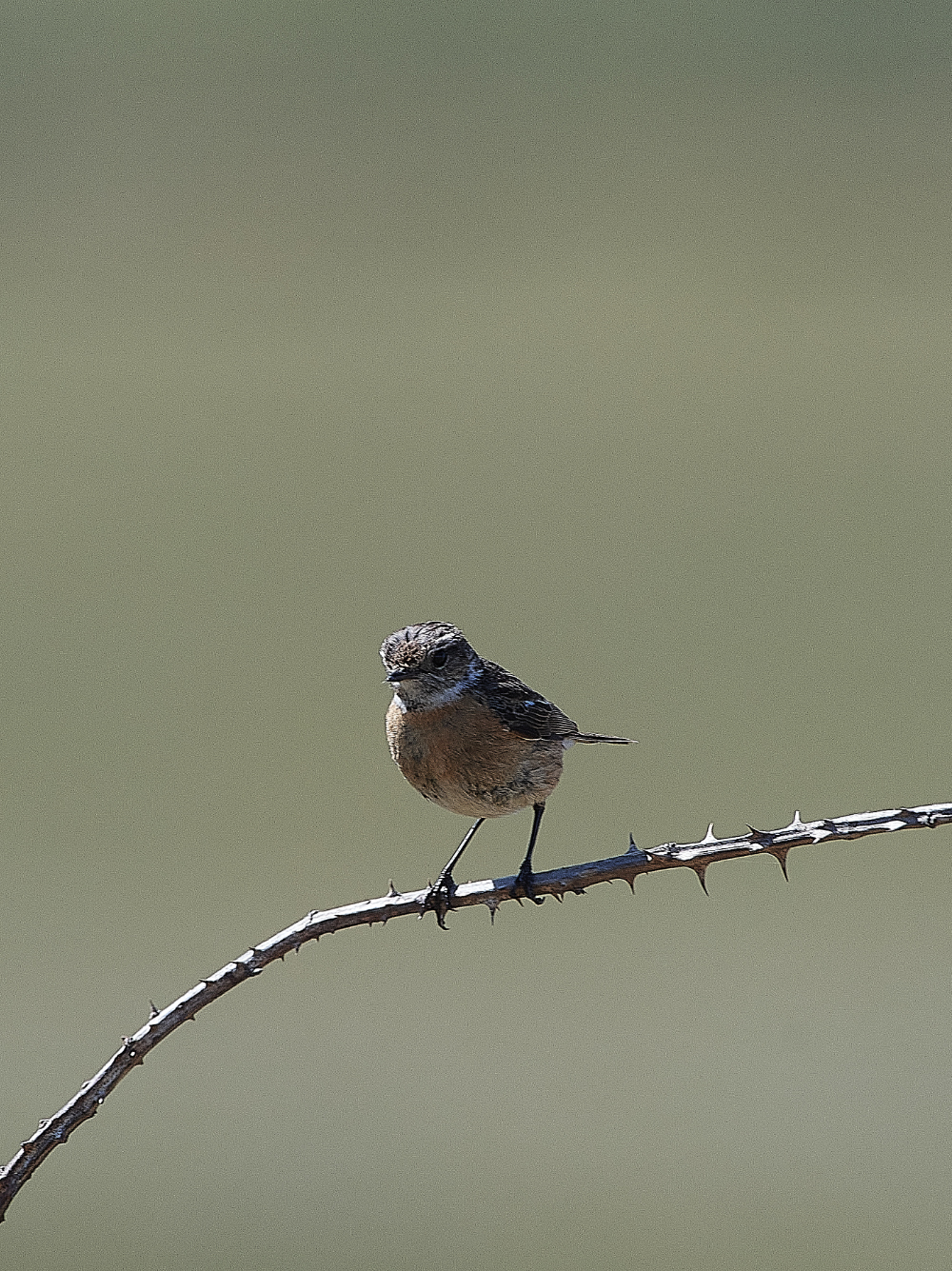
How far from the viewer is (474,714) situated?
401 centimetres

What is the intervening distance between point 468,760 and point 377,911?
1.36 metres

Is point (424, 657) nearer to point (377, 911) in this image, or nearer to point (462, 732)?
point (462, 732)

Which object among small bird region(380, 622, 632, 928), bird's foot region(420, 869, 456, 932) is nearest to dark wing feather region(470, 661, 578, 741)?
small bird region(380, 622, 632, 928)

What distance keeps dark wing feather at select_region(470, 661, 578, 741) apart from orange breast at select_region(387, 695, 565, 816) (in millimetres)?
36

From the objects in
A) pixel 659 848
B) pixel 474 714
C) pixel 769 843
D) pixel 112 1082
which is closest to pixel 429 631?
pixel 474 714

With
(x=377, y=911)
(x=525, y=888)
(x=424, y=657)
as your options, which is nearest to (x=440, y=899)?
(x=525, y=888)

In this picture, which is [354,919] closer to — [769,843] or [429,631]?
[769,843]

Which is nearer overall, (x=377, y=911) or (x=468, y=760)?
(x=377, y=911)

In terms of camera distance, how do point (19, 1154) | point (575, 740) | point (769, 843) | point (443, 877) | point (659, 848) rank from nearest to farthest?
point (19, 1154) → point (769, 843) → point (659, 848) → point (575, 740) → point (443, 877)

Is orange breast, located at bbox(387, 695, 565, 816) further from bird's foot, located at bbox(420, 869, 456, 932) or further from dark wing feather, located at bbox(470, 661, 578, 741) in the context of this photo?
bird's foot, located at bbox(420, 869, 456, 932)

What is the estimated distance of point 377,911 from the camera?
2.59 meters

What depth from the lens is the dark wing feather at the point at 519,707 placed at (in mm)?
4078

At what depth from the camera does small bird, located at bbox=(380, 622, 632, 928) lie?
12.4ft

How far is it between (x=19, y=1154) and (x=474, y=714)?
2.08 metres
